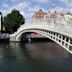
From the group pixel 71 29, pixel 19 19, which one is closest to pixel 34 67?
pixel 71 29

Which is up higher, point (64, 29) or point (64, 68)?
point (64, 29)

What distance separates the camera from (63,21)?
1403 inches

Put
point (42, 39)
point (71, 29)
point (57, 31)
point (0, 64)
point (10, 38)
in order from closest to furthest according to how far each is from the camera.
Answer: point (71, 29) → point (57, 31) → point (0, 64) → point (10, 38) → point (42, 39)

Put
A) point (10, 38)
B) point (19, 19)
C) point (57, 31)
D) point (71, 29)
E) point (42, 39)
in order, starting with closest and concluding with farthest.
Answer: point (71, 29) < point (57, 31) < point (10, 38) < point (42, 39) < point (19, 19)

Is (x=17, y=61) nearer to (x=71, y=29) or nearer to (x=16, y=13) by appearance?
(x=71, y=29)

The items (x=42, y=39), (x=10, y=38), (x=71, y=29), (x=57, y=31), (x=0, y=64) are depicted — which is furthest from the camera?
(x=42, y=39)

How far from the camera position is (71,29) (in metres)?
31.3

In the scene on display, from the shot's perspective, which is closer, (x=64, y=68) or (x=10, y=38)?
(x=64, y=68)

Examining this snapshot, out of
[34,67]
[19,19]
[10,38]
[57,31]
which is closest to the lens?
[57,31]

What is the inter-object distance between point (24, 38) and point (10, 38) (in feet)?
12.5

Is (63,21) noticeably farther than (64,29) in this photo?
Yes

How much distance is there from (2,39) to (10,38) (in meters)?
2.19

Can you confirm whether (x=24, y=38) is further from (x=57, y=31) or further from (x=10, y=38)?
(x=57, y=31)

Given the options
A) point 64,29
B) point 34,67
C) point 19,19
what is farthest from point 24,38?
point 64,29
